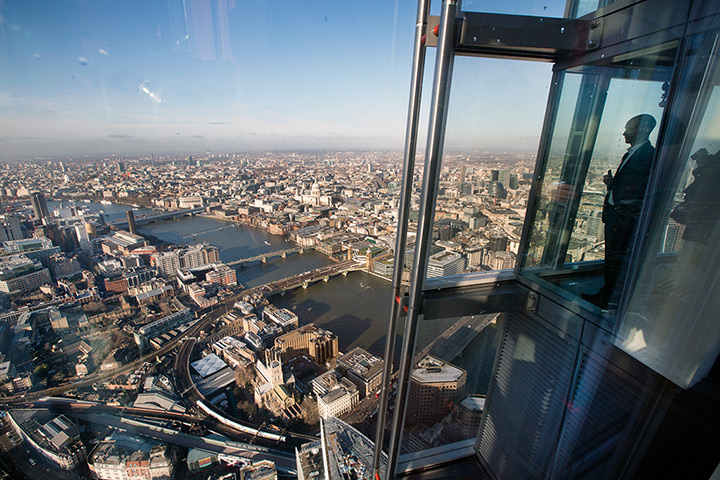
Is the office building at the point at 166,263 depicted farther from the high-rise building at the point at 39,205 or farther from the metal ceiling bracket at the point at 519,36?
the metal ceiling bracket at the point at 519,36

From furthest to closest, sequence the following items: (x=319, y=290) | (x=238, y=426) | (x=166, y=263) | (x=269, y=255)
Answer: (x=269, y=255) < (x=319, y=290) < (x=166, y=263) < (x=238, y=426)

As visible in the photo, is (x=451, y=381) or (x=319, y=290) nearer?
(x=451, y=381)

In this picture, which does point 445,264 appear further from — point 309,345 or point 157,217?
point 157,217

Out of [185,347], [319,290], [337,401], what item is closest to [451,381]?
[337,401]

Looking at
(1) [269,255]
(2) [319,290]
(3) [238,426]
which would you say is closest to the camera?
(3) [238,426]

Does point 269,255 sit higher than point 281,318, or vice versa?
point 281,318

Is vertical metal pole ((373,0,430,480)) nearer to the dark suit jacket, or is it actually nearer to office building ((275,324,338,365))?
the dark suit jacket

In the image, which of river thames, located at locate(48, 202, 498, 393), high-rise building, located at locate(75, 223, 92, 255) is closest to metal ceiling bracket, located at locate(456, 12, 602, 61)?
river thames, located at locate(48, 202, 498, 393)

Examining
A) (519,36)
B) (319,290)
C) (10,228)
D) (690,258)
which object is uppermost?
(519,36)

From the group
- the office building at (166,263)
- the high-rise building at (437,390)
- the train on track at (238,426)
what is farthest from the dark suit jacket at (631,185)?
the office building at (166,263)
